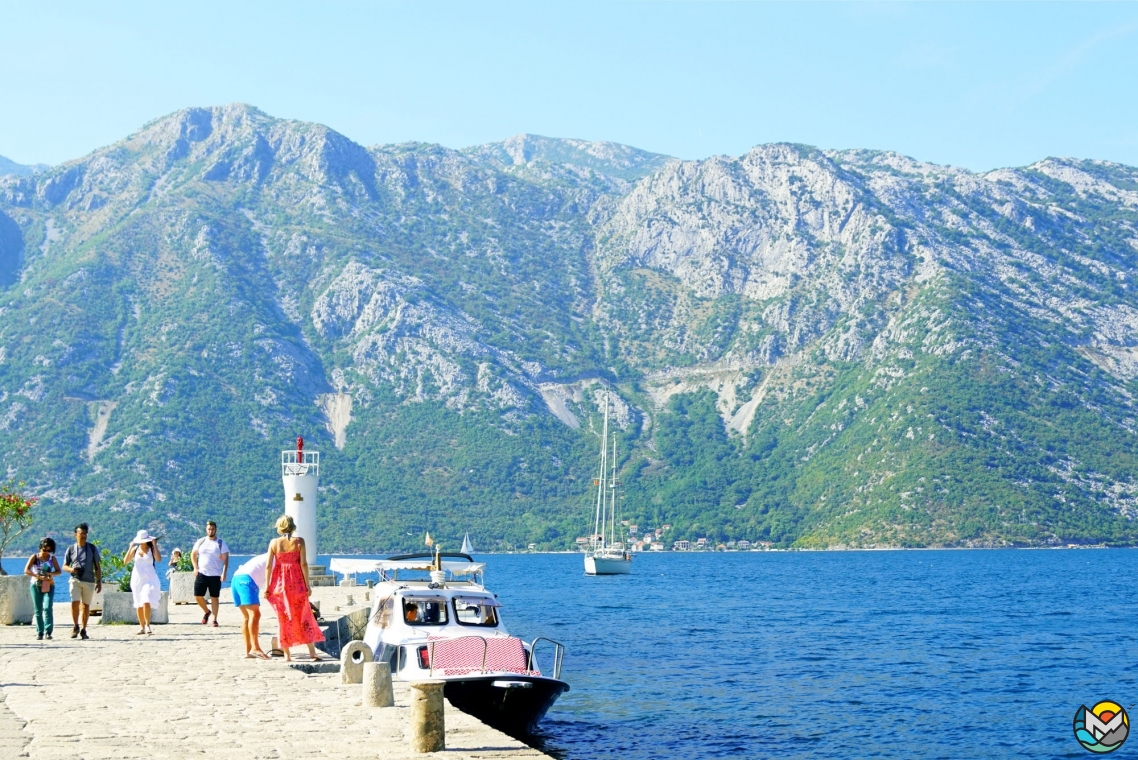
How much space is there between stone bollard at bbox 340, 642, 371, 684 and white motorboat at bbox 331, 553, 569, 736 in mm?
1949

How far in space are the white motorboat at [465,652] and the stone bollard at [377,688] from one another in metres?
3.85

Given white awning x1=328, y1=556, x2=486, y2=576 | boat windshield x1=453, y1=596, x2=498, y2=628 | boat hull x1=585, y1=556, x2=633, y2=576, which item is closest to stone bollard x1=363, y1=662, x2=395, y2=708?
boat windshield x1=453, y1=596, x2=498, y2=628

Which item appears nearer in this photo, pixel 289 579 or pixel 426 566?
pixel 289 579

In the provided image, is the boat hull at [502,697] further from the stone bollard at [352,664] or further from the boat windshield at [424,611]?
the boat windshield at [424,611]

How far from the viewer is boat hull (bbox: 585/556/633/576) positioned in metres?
132

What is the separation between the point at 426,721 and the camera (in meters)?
14.1

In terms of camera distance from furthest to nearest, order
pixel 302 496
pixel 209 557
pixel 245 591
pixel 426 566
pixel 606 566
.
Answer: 1. pixel 606 566
2. pixel 302 496
3. pixel 426 566
4. pixel 209 557
5. pixel 245 591

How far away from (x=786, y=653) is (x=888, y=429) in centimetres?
15541

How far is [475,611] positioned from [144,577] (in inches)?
288

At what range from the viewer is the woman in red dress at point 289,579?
20.5m

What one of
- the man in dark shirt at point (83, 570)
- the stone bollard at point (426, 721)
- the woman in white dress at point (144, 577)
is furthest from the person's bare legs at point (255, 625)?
the stone bollard at point (426, 721)

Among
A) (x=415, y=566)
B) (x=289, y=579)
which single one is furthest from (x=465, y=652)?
(x=415, y=566)

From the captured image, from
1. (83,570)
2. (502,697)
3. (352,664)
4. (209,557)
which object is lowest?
(502,697)

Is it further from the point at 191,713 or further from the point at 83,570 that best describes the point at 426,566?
the point at 191,713
